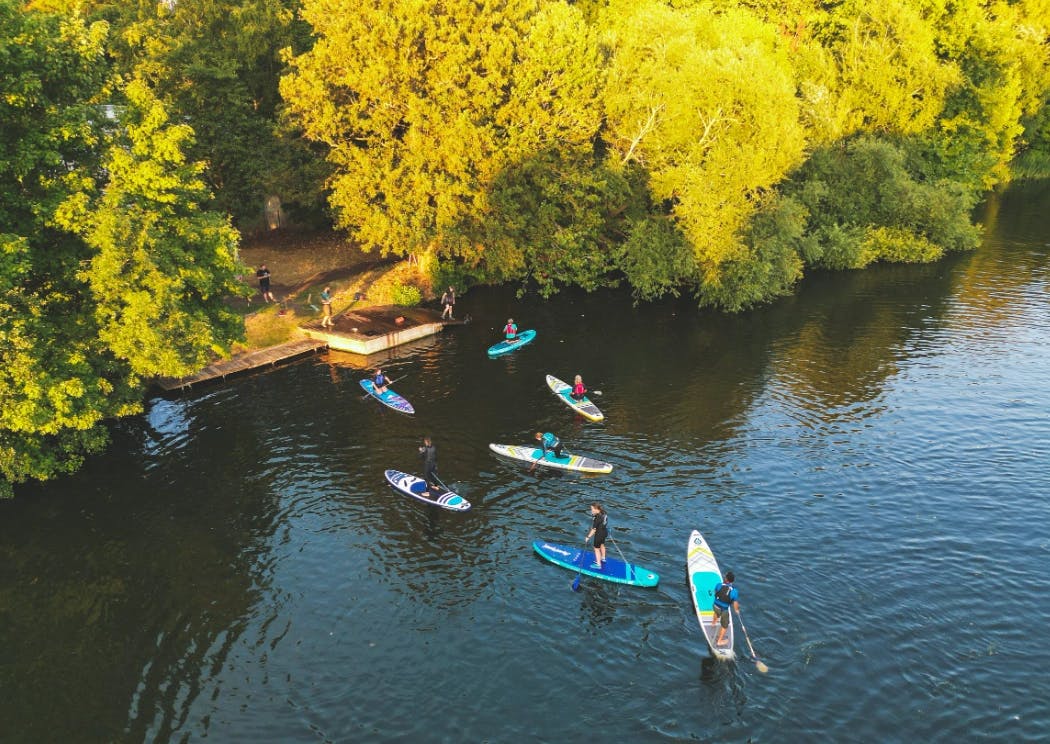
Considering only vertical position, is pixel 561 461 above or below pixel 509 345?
below

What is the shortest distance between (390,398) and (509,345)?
10.3m

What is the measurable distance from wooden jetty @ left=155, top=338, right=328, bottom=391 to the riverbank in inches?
34.3

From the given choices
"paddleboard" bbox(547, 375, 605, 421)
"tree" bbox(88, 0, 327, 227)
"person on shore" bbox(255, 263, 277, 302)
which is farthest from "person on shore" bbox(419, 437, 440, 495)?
"tree" bbox(88, 0, 327, 227)

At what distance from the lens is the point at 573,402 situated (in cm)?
3778

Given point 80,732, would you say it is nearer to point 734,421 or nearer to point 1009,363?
point 734,421

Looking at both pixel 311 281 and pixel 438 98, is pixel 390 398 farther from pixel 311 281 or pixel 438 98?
pixel 438 98

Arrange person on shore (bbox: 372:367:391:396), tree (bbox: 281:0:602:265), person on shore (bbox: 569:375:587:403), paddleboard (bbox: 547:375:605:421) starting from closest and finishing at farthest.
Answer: paddleboard (bbox: 547:375:605:421), person on shore (bbox: 569:375:587:403), person on shore (bbox: 372:367:391:396), tree (bbox: 281:0:602:265)

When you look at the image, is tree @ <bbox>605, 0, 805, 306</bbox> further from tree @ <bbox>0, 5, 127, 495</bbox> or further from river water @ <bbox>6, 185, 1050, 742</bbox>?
tree @ <bbox>0, 5, 127, 495</bbox>

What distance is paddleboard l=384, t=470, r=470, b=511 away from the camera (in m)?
29.3

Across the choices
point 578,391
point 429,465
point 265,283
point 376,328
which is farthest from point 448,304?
point 429,465

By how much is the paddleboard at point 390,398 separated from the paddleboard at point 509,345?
26.4ft

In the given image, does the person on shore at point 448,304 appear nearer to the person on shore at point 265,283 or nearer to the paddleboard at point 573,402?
the person on shore at point 265,283

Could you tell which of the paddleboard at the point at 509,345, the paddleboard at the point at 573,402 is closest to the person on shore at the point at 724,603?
the paddleboard at the point at 573,402

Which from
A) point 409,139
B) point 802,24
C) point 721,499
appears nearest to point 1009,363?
point 721,499
